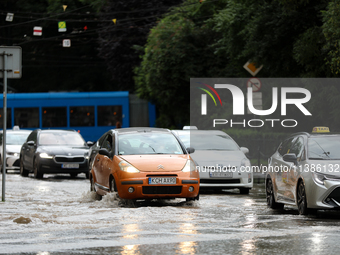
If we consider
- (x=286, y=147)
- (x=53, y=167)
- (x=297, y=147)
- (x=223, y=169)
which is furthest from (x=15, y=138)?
(x=297, y=147)

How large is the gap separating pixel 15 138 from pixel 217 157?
13.8 m

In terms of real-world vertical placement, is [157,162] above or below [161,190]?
above

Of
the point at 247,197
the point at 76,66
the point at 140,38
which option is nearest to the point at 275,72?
the point at 247,197

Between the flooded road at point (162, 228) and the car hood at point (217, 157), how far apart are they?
208 cm

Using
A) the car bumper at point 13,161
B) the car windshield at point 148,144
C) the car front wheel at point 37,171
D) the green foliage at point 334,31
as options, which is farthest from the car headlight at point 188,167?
the car bumper at point 13,161

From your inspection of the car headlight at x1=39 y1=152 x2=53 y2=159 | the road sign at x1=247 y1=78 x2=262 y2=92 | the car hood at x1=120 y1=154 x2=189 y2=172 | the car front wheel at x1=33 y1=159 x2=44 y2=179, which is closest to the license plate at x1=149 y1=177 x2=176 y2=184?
the car hood at x1=120 y1=154 x2=189 y2=172

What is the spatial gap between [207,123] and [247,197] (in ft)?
75.9

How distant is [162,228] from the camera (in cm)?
933

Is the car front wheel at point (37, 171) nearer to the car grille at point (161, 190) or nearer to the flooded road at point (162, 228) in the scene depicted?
the flooded road at point (162, 228)

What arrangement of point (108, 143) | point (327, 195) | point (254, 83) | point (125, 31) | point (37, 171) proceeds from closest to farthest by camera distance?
point (327, 195), point (108, 143), point (37, 171), point (254, 83), point (125, 31)

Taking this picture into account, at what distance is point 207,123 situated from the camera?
126 feet

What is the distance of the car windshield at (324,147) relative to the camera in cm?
1143

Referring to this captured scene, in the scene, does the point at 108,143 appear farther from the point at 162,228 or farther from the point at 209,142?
the point at 162,228

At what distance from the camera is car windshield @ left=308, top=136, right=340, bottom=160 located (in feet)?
37.5
